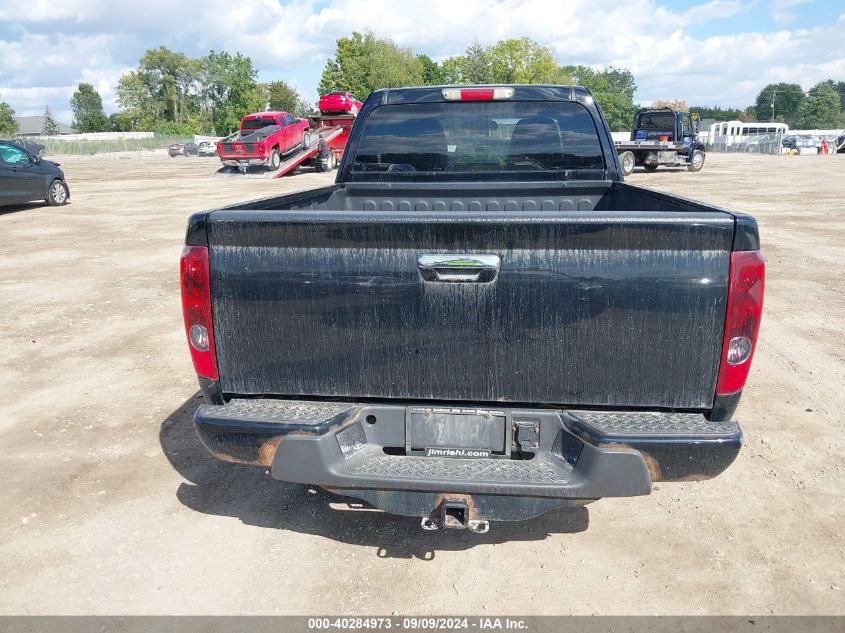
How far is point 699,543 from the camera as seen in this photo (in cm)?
328

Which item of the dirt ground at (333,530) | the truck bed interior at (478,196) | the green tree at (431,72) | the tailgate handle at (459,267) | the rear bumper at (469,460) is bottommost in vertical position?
the dirt ground at (333,530)

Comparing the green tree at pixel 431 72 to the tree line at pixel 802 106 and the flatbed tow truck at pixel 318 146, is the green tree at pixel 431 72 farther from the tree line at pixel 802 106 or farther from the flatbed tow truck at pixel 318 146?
the flatbed tow truck at pixel 318 146

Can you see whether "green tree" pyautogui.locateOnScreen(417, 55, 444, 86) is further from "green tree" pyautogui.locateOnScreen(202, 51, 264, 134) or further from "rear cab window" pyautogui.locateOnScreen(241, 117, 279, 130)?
"rear cab window" pyautogui.locateOnScreen(241, 117, 279, 130)

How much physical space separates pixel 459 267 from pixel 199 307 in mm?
1080

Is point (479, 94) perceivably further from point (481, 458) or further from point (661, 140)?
point (661, 140)

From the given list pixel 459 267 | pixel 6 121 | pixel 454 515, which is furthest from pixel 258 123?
pixel 6 121

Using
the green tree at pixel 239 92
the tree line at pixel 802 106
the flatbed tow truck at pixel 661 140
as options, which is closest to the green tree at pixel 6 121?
the green tree at pixel 239 92

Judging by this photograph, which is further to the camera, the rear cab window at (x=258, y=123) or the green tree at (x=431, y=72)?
the green tree at (x=431, y=72)

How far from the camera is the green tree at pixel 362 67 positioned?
8388 centimetres

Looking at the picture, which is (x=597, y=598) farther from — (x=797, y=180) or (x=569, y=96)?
(x=797, y=180)

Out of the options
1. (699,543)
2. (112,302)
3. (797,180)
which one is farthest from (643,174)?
(699,543)

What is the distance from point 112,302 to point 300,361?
615cm

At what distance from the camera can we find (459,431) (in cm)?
267

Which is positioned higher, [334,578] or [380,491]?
[380,491]
